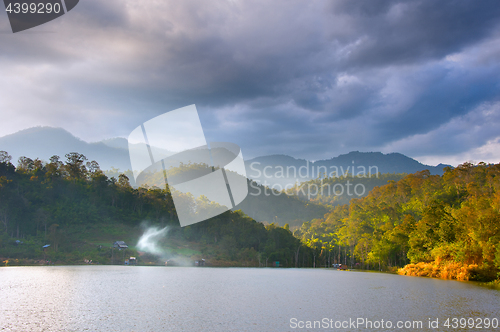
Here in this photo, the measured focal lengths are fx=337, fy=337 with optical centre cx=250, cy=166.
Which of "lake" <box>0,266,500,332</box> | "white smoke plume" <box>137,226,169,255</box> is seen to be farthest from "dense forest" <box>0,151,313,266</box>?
"lake" <box>0,266,500,332</box>

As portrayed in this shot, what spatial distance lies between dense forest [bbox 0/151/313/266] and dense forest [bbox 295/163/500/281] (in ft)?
60.9

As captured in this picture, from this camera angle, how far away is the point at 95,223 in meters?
80.3

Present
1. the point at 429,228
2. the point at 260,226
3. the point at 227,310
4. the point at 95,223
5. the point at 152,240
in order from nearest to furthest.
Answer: the point at 227,310 < the point at 429,228 < the point at 95,223 < the point at 152,240 < the point at 260,226

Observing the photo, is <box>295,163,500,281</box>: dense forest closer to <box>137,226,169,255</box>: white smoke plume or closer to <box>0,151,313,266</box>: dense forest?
<box>0,151,313,266</box>: dense forest

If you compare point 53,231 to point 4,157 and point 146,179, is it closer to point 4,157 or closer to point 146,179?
point 4,157

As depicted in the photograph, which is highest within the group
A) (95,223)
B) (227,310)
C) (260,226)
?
(95,223)

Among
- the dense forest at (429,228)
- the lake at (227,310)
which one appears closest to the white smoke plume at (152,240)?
the dense forest at (429,228)

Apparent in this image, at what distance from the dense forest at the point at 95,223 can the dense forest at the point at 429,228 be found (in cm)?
1856

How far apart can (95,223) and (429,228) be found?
70492 mm

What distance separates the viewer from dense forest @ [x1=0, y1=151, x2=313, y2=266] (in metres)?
63.6

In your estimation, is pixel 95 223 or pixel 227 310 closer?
pixel 227 310

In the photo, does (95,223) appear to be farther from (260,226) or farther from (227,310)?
(227,310)

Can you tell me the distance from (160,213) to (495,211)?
83196 millimetres

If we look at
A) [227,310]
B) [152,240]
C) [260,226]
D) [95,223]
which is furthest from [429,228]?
[95,223]
